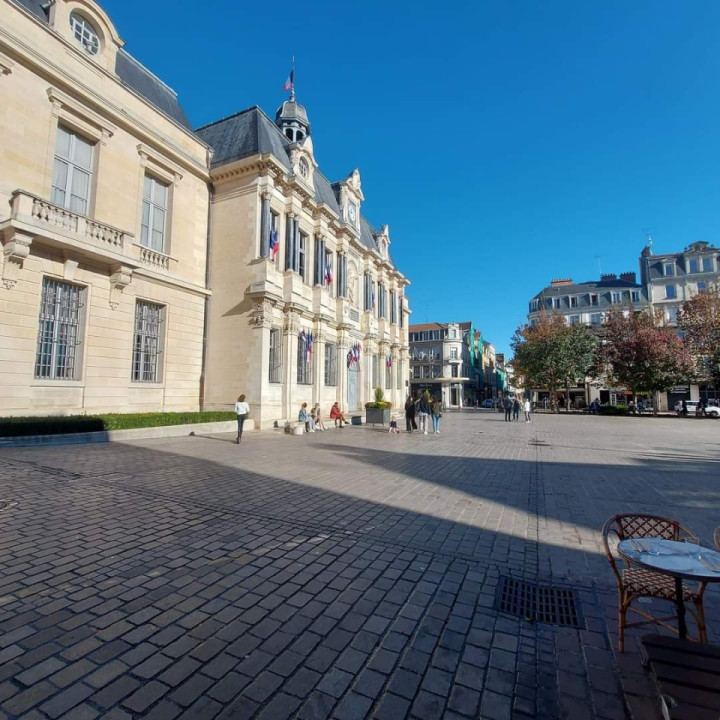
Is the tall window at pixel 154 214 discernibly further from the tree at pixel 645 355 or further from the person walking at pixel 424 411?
the tree at pixel 645 355

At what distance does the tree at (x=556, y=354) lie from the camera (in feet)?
121

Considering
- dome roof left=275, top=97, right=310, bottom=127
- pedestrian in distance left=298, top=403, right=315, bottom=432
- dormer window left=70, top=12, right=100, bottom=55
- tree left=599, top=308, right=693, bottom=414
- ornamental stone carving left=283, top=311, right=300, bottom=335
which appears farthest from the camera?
tree left=599, top=308, right=693, bottom=414

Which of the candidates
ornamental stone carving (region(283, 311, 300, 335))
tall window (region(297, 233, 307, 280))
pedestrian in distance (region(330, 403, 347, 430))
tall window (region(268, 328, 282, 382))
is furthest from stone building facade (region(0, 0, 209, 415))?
pedestrian in distance (region(330, 403, 347, 430))

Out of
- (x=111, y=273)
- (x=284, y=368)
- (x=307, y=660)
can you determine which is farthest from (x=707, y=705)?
(x=284, y=368)

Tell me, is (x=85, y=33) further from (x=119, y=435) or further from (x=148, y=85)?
(x=119, y=435)

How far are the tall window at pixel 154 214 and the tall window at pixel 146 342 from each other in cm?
281

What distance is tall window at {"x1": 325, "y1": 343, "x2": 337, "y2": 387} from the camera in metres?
24.3

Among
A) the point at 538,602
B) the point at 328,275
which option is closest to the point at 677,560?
the point at 538,602

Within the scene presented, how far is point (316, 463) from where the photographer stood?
981 cm

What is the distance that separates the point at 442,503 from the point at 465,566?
7.56 feet

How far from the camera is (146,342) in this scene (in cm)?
1642

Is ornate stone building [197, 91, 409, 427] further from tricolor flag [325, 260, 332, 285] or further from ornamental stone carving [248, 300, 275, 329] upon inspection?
tricolor flag [325, 260, 332, 285]

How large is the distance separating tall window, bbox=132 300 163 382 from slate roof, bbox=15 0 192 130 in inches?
355

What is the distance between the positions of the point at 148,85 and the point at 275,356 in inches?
543
